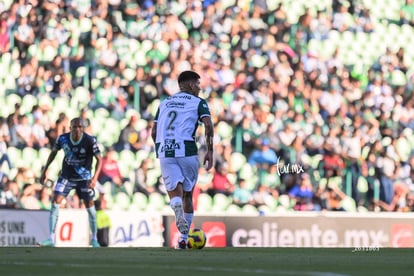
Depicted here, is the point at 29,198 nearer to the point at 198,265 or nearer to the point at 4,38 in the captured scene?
the point at 4,38

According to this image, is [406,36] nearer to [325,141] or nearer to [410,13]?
[410,13]

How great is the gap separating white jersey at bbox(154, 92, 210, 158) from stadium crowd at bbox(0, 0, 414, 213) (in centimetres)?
820

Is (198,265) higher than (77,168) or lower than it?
lower

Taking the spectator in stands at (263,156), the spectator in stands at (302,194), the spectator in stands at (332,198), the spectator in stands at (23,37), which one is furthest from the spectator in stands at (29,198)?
the spectator in stands at (332,198)

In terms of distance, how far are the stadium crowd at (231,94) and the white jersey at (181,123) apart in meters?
8.20

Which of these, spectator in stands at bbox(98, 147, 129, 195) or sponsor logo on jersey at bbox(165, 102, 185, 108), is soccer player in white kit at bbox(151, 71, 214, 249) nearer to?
sponsor logo on jersey at bbox(165, 102, 185, 108)

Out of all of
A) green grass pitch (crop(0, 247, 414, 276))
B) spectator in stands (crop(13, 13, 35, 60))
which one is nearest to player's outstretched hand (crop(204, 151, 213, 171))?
green grass pitch (crop(0, 247, 414, 276))

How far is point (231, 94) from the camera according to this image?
76.6 ft

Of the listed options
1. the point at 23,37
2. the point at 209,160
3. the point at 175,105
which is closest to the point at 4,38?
the point at 23,37

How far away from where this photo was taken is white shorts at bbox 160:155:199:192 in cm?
1245

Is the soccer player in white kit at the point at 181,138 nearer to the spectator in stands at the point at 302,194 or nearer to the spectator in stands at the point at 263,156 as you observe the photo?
the spectator in stands at the point at 302,194

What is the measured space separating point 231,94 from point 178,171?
11.0m

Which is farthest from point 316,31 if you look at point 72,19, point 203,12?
point 72,19

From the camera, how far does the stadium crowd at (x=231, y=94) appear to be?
2162cm
